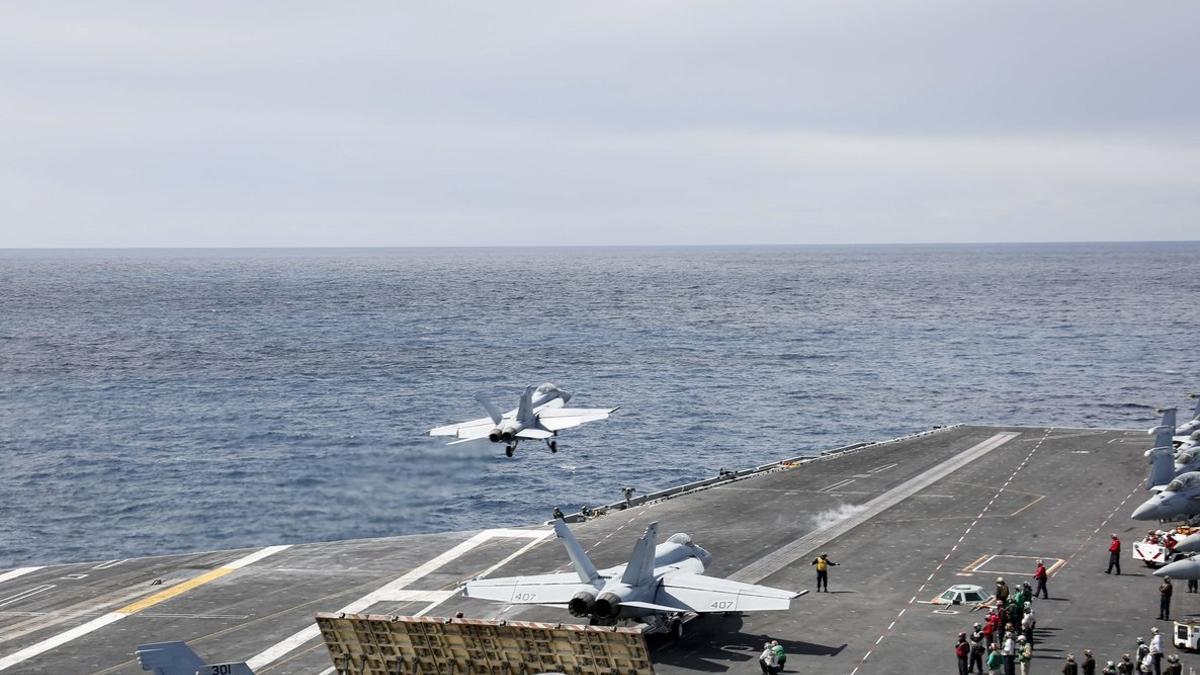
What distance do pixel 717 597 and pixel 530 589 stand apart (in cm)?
737

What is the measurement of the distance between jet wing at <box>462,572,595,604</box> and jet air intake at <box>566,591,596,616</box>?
2.78 feet

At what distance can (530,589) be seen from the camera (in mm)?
45469

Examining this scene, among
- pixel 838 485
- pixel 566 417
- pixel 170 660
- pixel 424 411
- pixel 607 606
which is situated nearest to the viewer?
pixel 170 660

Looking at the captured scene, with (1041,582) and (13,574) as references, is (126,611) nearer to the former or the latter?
(13,574)

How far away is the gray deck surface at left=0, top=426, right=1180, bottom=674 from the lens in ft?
144

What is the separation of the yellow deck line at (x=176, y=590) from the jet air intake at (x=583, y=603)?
2165 centimetres

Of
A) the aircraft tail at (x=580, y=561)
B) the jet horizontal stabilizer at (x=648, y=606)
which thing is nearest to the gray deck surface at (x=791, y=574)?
the jet horizontal stabilizer at (x=648, y=606)

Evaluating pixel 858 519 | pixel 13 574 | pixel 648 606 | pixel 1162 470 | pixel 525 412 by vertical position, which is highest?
pixel 525 412

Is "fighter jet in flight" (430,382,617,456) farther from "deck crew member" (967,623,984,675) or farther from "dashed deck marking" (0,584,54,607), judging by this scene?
"deck crew member" (967,623,984,675)

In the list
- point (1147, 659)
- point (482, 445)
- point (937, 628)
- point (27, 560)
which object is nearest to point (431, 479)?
point (482, 445)

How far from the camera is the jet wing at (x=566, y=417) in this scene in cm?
7475

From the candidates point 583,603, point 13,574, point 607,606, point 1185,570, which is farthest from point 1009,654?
point 13,574

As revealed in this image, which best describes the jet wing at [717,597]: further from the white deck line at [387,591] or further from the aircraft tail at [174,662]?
the aircraft tail at [174,662]

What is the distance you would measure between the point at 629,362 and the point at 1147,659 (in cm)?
12439
